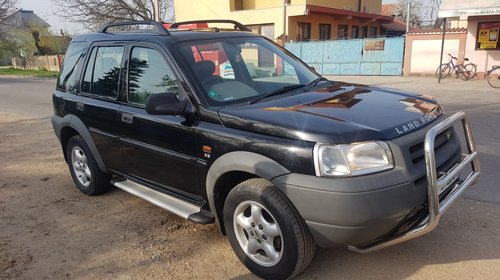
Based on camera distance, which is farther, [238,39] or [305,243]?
[238,39]

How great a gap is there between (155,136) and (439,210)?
2388mm

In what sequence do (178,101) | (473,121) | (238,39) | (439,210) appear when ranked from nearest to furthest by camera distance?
(439,210) → (178,101) → (238,39) → (473,121)

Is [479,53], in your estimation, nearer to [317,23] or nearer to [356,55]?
[356,55]

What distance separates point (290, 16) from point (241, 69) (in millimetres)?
23646

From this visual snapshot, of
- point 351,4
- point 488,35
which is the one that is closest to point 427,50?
point 488,35

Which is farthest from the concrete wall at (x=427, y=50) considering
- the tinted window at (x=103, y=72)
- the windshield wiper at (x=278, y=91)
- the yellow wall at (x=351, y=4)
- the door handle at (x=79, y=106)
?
the door handle at (x=79, y=106)

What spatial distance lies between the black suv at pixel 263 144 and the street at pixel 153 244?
362 millimetres

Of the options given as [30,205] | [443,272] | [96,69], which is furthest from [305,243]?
[30,205]

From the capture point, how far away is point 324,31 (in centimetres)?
3019

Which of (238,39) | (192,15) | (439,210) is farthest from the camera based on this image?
(192,15)

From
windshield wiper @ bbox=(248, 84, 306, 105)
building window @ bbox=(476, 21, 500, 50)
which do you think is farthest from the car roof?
building window @ bbox=(476, 21, 500, 50)

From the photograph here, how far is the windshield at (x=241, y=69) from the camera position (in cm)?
371

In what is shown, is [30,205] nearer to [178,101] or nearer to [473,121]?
[178,101]

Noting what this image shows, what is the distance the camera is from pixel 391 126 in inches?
117
